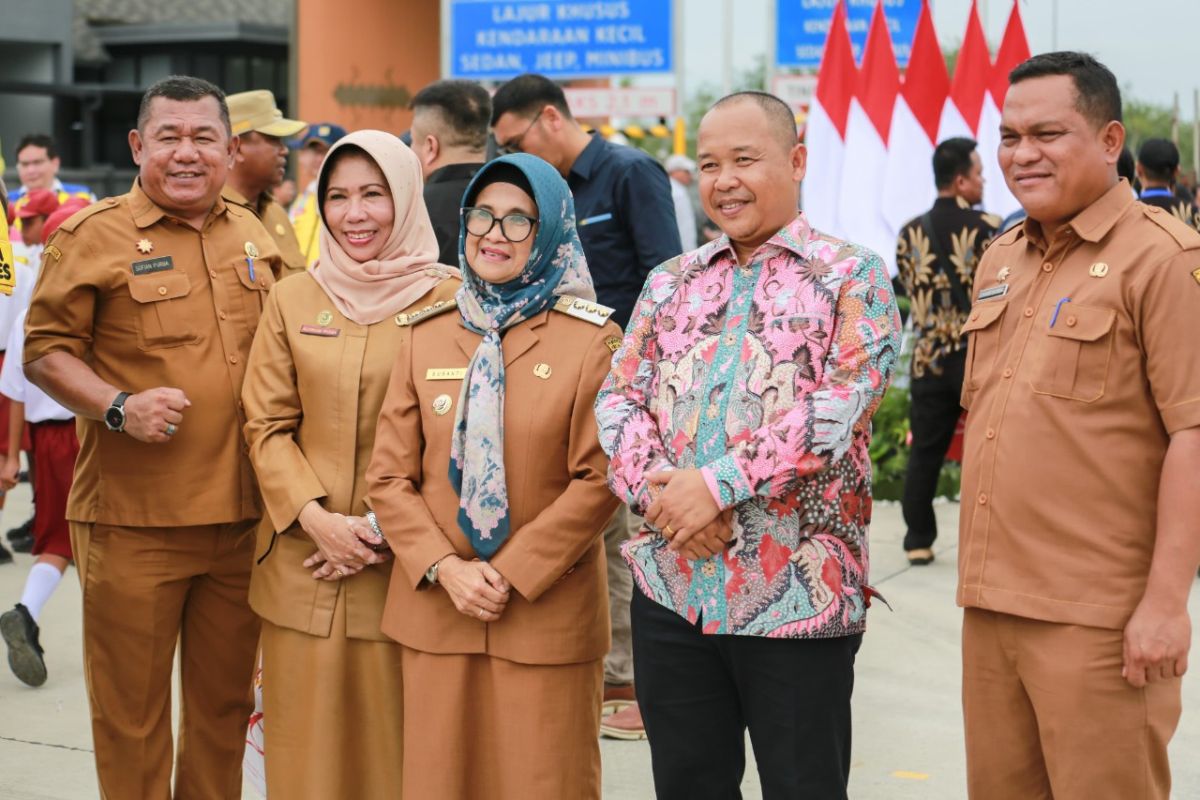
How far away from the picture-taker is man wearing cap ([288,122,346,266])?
696 centimetres

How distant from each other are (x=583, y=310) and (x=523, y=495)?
1.59ft

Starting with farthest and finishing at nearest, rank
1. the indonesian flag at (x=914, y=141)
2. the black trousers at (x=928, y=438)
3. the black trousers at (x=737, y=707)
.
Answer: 1. the indonesian flag at (x=914, y=141)
2. the black trousers at (x=928, y=438)
3. the black trousers at (x=737, y=707)

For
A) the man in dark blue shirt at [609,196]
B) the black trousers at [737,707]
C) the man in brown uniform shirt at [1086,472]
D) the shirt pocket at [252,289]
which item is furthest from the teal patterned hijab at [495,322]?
the man in dark blue shirt at [609,196]

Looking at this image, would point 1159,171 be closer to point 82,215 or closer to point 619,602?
point 619,602

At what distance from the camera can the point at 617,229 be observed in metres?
5.37

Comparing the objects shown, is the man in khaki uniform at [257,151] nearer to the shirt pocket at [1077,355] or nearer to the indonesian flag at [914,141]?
the shirt pocket at [1077,355]

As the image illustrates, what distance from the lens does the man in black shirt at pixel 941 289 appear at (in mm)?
7461

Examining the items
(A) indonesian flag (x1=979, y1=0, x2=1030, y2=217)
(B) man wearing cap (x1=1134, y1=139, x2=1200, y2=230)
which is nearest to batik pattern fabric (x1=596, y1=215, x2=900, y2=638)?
(B) man wearing cap (x1=1134, y1=139, x2=1200, y2=230)

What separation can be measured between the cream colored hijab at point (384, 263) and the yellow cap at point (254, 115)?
6.72ft

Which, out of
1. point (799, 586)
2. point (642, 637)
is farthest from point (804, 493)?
point (642, 637)

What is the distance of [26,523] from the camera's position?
8555 mm

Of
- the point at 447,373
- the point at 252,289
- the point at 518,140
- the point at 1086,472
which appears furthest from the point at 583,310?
the point at 518,140

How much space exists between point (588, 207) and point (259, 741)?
229 centimetres

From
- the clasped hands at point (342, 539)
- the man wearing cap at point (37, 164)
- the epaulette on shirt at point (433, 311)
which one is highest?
the man wearing cap at point (37, 164)
